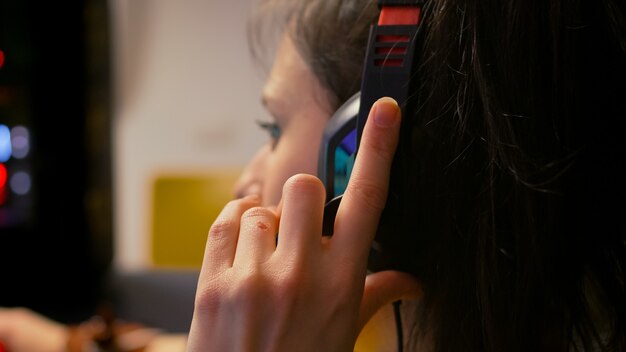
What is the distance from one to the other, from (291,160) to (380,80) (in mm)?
237

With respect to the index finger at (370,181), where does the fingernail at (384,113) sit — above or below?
above

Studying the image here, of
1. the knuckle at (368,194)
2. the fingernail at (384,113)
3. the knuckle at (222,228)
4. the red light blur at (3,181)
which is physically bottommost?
the red light blur at (3,181)

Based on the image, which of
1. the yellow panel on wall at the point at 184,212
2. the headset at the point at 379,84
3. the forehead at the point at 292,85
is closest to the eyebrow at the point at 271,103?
the forehead at the point at 292,85

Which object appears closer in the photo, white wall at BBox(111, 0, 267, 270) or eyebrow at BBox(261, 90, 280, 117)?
eyebrow at BBox(261, 90, 280, 117)

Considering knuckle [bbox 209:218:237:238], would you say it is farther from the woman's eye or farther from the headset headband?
the woman's eye

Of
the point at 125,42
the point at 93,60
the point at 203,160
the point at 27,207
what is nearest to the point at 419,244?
the point at 27,207

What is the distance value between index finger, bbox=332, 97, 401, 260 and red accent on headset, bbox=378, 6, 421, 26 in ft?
0.24

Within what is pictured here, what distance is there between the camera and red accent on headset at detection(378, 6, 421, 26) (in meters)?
0.51

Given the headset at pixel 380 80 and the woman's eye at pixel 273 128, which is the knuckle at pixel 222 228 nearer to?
the headset at pixel 380 80

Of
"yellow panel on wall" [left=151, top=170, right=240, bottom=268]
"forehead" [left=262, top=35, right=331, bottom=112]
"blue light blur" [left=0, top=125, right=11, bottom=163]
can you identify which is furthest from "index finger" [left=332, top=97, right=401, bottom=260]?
"blue light blur" [left=0, top=125, right=11, bottom=163]

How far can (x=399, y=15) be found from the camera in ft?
1.67

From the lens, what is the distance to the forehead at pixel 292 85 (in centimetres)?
69

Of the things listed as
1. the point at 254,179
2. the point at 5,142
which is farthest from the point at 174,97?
the point at 254,179

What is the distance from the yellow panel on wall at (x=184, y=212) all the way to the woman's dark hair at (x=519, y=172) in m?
1.57
